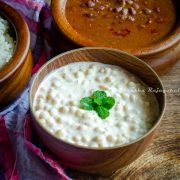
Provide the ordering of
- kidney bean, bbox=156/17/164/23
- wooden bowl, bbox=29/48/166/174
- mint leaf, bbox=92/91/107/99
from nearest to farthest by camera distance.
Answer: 1. wooden bowl, bbox=29/48/166/174
2. mint leaf, bbox=92/91/107/99
3. kidney bean, bbox=156/17/164/23

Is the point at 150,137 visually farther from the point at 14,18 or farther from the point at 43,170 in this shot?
the point at 14,18

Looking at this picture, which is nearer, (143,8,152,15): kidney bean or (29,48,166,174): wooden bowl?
(29,48,166,174): wooden bowl

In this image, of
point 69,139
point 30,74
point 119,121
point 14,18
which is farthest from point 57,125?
point 14,18

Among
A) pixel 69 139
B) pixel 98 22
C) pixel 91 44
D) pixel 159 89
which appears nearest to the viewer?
pixel 69 139

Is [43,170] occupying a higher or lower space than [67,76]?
lower

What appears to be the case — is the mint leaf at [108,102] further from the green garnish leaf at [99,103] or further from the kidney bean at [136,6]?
the kidney bean at [136,6]

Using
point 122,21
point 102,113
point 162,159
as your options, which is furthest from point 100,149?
point 122,21

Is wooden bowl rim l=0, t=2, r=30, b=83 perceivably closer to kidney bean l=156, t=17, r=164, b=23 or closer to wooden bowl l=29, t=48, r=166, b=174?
wooden bowl l=29, t=48, r=166, b=174

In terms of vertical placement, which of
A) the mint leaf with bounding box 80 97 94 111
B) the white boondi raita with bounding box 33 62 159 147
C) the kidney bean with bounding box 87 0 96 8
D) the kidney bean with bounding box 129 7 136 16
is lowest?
the white boondi raita with bounding box 33 62 159 147

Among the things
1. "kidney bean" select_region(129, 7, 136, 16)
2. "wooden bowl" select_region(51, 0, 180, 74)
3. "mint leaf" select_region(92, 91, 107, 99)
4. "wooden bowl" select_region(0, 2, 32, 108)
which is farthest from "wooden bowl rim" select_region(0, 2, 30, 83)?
"kidney bean" select_region(129, 7, 136, 16)
